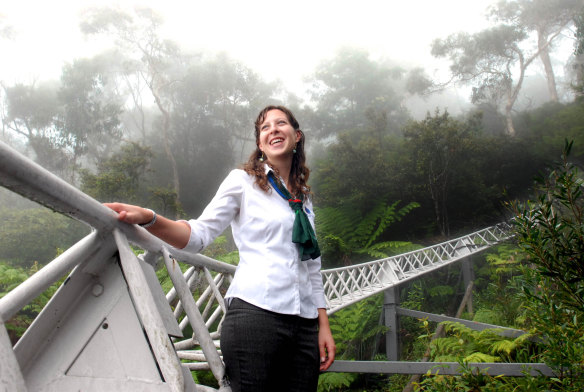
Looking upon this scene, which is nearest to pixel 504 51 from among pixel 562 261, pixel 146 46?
pixel 146 46

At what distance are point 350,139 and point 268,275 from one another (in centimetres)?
539

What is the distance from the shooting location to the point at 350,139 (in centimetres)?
583

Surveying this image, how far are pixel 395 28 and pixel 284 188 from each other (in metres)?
9.15

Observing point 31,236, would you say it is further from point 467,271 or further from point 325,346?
point 467,271

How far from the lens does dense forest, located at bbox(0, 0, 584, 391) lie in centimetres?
489

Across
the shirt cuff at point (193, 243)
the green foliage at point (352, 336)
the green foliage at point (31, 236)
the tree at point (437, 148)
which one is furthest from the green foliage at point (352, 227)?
the shirt cuff at point (193, 243)

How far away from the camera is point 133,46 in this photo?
7.75m

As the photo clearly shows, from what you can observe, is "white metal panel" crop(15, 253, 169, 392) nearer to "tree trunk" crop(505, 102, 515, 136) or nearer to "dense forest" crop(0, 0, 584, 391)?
"dense forest" crop(0, 0, 584, 391)

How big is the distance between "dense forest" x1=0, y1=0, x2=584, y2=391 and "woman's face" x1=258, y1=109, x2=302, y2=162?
9.41 ft

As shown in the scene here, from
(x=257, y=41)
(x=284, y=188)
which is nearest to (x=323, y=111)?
(x=257, y=41)

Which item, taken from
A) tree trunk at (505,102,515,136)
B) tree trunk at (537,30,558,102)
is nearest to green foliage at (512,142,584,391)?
tree trunk at (505,102,515,136)

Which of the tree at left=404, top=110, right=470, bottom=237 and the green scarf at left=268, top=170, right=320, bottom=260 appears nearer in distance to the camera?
the green scarf at left=268, top=170, right=320, bottom=260

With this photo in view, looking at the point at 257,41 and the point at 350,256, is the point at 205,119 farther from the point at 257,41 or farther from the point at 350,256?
the point at 350,256

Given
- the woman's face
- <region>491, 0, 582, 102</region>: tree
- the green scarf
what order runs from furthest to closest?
1. <region>491, 0, 582, 102</region>: tree
2. the woman's face
3. the green scarf
